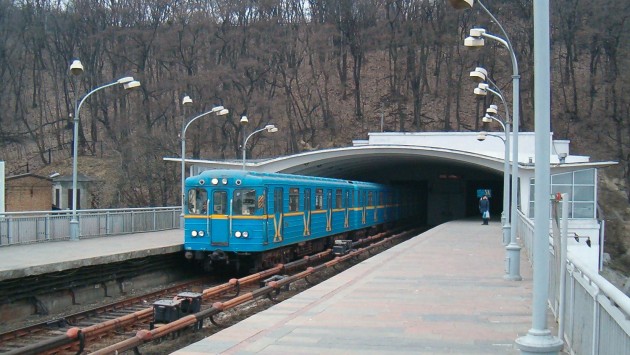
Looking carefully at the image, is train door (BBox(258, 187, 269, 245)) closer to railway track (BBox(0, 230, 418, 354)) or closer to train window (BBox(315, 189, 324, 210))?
railway track (BBox(0, 230, 418, 354))

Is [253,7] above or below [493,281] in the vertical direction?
above

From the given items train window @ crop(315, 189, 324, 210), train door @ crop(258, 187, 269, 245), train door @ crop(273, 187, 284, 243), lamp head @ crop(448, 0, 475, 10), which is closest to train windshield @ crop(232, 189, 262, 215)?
train door @ crop(258, 187, 269, 245)

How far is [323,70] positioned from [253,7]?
859cm

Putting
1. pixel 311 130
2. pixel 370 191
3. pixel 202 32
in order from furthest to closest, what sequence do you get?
1. pixel 311 130
2. pixel 202 32
3. pixel 370 191

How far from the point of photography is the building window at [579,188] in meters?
35.9

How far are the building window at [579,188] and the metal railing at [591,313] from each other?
27607 mm

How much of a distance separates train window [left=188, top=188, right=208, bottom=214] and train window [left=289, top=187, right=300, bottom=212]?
9.37 feet

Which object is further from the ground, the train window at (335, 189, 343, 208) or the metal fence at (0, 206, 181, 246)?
the train window at (335, 189, 343, 208)

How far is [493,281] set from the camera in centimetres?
1542

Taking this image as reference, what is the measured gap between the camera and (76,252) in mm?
18750

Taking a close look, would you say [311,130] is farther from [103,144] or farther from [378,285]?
[378,285]

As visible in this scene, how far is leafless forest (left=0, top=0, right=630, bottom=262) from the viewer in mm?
56469

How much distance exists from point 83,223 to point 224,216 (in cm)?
681

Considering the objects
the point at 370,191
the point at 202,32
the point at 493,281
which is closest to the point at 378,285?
the point at 493,281
